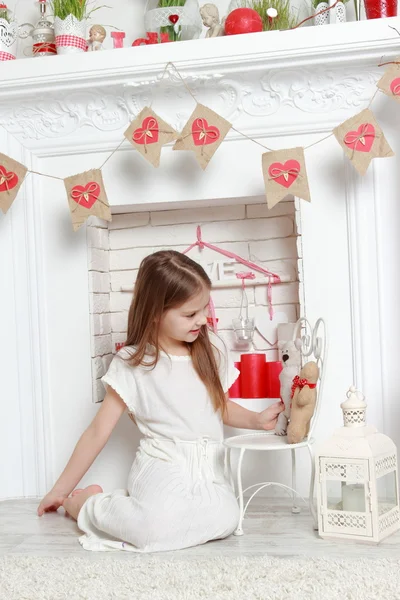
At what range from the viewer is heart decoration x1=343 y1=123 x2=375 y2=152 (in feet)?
8.44

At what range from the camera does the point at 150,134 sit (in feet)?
8.92

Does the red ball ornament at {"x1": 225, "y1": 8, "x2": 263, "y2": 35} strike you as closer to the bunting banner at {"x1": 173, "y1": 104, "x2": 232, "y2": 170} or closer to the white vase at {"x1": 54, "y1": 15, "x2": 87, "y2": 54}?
the bunting banner at {"x1": 173, "y1": 104, "x2": 232, "y2": 170}

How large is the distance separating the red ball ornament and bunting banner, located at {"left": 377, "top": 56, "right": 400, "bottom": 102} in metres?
0.50

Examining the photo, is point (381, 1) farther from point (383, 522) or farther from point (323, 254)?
point (383, 522)

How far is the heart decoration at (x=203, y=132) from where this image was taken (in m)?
2.66

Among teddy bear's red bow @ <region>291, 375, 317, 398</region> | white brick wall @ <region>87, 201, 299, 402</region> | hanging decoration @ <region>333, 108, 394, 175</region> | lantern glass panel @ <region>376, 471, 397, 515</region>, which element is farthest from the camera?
white brick wall @ <region>87, 201, 299, 402</region>

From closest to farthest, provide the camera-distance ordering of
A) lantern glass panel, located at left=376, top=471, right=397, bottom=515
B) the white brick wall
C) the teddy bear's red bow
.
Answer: lantern glass panel, located at left=376, top=471, right=397, bottom=515, the teddy bear's red bow, the white brick wall

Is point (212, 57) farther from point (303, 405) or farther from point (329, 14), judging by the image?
point (303, 405)

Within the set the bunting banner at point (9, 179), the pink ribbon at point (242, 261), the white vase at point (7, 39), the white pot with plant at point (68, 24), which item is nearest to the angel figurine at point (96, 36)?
the white pot with plant at point (68, 24)

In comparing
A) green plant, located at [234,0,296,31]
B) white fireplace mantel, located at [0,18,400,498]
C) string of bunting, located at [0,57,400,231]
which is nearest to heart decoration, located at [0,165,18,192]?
string of bunting, located at [0,57,400,231]

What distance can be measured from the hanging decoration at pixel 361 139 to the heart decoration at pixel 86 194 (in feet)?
2.84

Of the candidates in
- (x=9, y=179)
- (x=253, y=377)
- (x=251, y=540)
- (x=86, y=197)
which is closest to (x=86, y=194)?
(x=86, y=197)

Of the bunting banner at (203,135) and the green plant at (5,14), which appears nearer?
the bunting banner at (203,135)

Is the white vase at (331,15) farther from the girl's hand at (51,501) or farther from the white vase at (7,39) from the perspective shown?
the girl's hand at (51,501)
